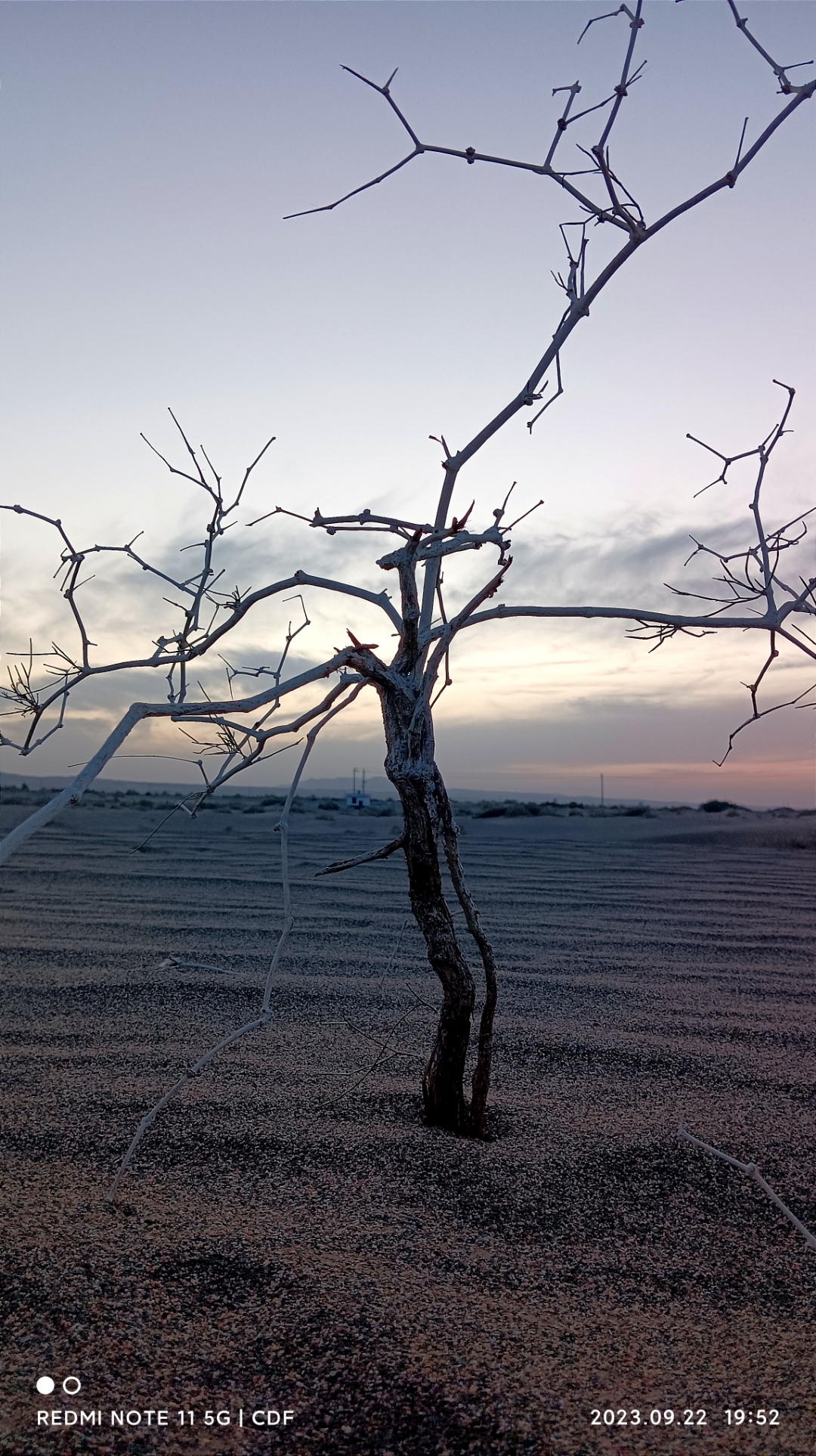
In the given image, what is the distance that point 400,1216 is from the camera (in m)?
2.36

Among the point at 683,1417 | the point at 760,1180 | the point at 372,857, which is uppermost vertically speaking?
the point at 372,857

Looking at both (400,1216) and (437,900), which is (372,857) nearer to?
(437,900)

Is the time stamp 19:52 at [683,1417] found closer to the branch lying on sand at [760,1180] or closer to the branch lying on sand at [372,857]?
the branch lying on sand at [760,1180]

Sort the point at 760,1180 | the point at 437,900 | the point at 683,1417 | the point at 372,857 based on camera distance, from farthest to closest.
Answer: the point at 437,900 < the point at 372,857 < the point at 683,1417 < the point at 760,1180

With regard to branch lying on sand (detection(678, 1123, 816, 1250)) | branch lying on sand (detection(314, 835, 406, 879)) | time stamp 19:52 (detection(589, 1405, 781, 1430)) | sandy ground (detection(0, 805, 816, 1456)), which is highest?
branch lying on sand (detection(314, 835, 406, 879))

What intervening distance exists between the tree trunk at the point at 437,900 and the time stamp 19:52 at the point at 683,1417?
3.47 ft

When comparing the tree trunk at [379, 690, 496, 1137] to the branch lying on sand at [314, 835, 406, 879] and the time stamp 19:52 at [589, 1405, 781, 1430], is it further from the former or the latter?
the time stamp 19:52 at [589, 1405, 781, 1430]

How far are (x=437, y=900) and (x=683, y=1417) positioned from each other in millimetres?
1292

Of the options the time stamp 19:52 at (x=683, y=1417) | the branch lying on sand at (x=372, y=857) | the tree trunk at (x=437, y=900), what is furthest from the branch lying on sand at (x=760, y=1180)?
the branch lying on sand at (x=372, y=857)

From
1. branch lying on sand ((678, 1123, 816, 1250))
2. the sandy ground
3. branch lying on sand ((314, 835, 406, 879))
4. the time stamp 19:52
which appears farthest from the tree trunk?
branch lying on sand ((678, 1123, 816, 1250))

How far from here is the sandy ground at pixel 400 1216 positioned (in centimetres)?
172

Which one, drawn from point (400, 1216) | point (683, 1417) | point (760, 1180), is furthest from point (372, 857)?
point (760, 1180)

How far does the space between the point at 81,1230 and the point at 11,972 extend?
10.2 feet

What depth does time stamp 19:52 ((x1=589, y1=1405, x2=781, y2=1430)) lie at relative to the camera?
66.7 inches
